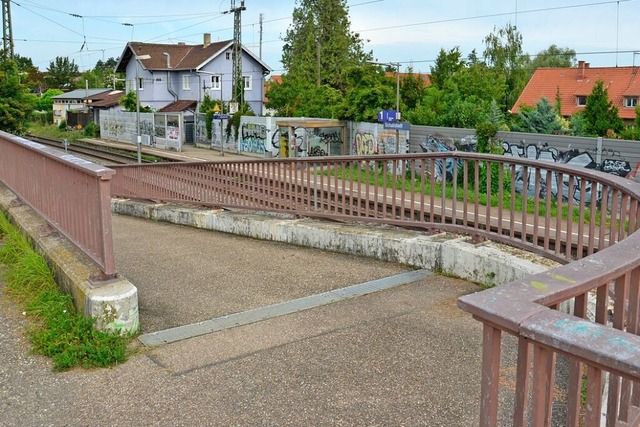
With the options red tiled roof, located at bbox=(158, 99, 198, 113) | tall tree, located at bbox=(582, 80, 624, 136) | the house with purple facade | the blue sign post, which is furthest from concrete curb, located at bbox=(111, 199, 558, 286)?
the house with purple facade

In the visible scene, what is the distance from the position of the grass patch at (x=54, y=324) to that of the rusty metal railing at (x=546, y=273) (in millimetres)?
2521

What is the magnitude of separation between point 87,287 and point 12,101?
38122 mm

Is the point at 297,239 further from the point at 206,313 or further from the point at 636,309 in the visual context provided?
the point at 636,309

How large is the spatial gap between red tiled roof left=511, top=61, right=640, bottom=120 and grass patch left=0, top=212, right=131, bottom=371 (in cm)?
5766

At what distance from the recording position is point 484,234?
5770mm

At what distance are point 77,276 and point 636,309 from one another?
381cm

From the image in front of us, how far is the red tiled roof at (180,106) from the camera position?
57.4 m

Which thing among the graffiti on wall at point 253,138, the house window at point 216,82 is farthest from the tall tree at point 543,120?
the house window at point 216,82

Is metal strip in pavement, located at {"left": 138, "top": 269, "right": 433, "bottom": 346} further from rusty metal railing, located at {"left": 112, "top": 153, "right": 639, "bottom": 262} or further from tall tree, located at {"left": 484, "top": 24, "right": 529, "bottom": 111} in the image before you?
tall tree, located at {"left": 484, "top": 24, "right": 529, "bottom": 111}

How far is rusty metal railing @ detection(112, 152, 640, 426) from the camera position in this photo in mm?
1579

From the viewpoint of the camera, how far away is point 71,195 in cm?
521

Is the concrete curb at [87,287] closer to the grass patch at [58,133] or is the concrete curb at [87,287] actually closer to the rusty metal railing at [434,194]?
the rusty metal railing at [434,194]

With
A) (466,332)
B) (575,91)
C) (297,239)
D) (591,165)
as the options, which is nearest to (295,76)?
(575,91)

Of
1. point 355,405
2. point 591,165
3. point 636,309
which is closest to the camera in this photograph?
point 636,309
